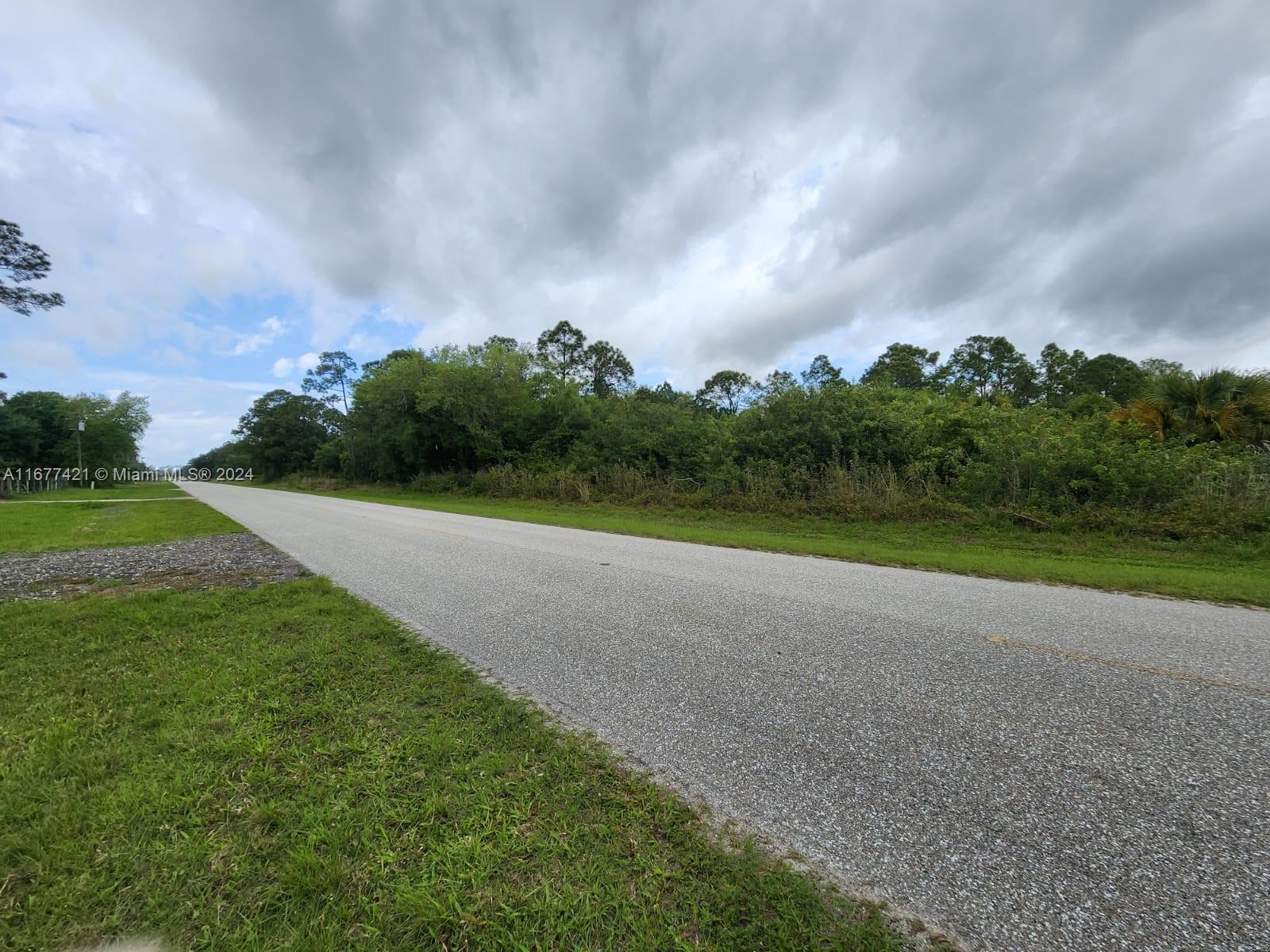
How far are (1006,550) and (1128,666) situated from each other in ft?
20.6

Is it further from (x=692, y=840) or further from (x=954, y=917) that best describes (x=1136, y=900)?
(x=692, y=840)

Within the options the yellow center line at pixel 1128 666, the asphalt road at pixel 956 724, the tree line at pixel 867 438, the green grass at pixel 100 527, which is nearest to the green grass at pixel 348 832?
the asphalt road at pixel 956 724

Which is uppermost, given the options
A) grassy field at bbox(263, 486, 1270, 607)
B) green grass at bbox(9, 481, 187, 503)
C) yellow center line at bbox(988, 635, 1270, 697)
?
grassy field at bbox(263, 486, 1270, 607)

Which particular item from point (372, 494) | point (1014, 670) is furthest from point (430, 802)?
point (372, 494)

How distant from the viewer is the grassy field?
6355mm

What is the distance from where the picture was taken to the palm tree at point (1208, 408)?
39.7 ft

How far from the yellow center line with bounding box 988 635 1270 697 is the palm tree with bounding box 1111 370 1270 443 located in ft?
41.9

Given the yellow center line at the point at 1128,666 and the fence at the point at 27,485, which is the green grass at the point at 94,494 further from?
the yellow center line at the point at 1128,666

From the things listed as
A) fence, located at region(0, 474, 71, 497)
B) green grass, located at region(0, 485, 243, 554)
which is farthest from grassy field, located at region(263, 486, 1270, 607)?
fence, located at region(0, 474, 71, 497)

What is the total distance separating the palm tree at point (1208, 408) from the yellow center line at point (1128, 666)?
41.9 ft

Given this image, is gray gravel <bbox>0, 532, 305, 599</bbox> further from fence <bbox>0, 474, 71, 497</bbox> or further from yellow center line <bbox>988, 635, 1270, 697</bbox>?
fence <bbox>0, 474, 71, 497</bbox>

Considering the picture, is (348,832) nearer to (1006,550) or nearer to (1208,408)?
(1006,550)

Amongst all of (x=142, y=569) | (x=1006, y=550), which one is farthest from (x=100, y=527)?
(x=1006, y=550)

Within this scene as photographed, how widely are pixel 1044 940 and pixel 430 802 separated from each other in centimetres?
220
